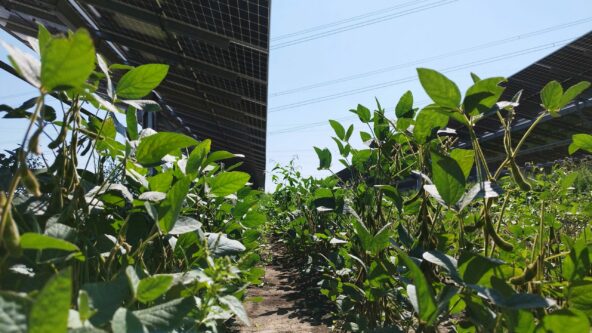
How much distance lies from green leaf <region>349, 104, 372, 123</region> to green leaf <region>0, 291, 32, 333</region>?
1126 millimetres

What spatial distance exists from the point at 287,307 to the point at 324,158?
1.91 metres

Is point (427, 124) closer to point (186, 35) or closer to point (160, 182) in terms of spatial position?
point (160, 182)

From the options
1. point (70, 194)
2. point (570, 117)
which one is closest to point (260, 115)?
point (570, 117)

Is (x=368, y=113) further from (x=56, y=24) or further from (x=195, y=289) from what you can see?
(x=56, y=24)

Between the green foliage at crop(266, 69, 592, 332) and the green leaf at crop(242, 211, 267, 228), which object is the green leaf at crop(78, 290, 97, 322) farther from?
the green leaf at crop(242, 211, 267, 228)

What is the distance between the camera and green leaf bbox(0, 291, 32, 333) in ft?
1.28

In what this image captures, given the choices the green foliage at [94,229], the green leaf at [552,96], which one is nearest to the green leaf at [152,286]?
the green foliage at [94,229]

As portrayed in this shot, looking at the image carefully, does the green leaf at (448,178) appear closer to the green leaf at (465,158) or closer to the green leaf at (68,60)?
the green leaf at (465,158)

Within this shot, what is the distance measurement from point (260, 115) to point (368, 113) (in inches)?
365

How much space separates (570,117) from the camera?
11.8 metres

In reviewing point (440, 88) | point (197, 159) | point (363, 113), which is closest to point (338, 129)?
point (363, 113)

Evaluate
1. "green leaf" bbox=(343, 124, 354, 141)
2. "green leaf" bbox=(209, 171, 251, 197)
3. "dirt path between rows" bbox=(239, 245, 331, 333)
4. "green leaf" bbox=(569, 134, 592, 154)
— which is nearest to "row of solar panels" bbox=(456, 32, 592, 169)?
"dirt path between rows" bbox=(239, 245, 331, 333)

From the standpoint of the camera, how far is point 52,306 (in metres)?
0.38

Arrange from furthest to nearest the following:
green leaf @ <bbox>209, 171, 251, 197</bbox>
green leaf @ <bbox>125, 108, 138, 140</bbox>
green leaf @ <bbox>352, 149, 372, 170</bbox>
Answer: green leaf @ <bbox>352, 149, 372, 170</bbox> < green leaf @ <bbox>209, 171, 251, 197</bbox> < green leaf @ <bbox>125, 108, 138, 140</bbox>
